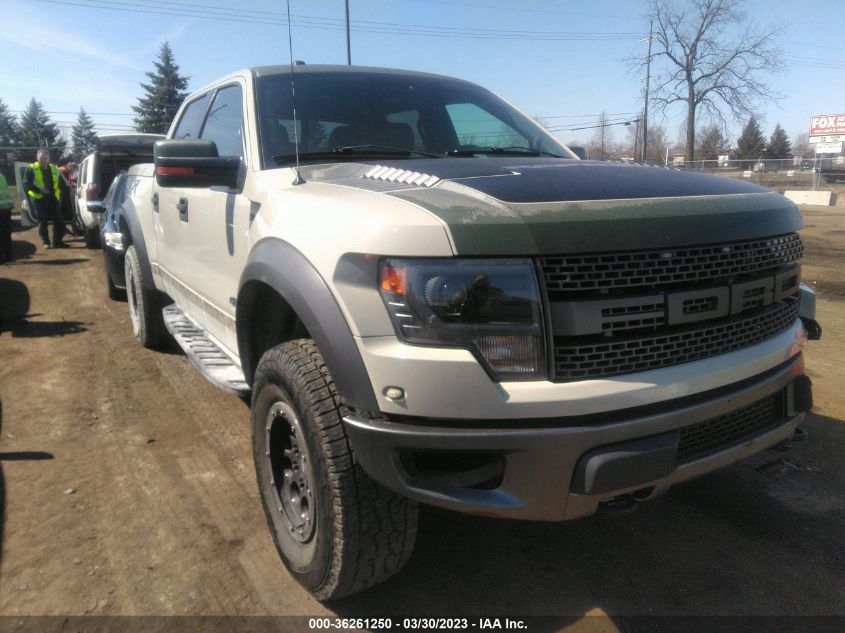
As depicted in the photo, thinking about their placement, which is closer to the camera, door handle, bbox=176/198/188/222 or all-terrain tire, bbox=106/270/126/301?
door handle, bbox=176/198/188/222

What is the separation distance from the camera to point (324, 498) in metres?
2.00

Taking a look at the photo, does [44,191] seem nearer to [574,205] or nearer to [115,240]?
[115,240]

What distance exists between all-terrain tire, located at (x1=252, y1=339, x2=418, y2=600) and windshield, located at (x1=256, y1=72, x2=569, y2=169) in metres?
1.12

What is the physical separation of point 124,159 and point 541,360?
40.2 ft

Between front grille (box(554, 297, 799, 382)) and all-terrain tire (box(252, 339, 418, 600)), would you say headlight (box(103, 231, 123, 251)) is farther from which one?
front grille (box(554, 297, 799, 382))

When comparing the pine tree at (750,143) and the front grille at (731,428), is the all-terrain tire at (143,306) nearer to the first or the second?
the front grille at (731,428)

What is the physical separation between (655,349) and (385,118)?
6.46 feet

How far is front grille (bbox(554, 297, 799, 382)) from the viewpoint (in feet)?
5.89

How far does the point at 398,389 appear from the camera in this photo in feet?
5.80

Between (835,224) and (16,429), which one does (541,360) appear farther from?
(835,224)

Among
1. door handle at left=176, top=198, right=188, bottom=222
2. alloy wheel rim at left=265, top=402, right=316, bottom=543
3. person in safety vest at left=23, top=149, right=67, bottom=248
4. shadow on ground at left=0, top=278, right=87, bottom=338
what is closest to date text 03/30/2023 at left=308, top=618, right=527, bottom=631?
alloy wheel rim at left=265, top=402, right=316, bottom=543

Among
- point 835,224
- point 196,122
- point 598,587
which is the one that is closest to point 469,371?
point 598,587

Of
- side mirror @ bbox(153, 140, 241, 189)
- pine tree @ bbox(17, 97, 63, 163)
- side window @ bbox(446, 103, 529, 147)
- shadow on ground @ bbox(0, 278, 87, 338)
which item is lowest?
shadow on ground @ bbox(0, 278, 87, 338)

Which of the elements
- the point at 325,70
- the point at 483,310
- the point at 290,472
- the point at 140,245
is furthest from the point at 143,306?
the point at 483,310
